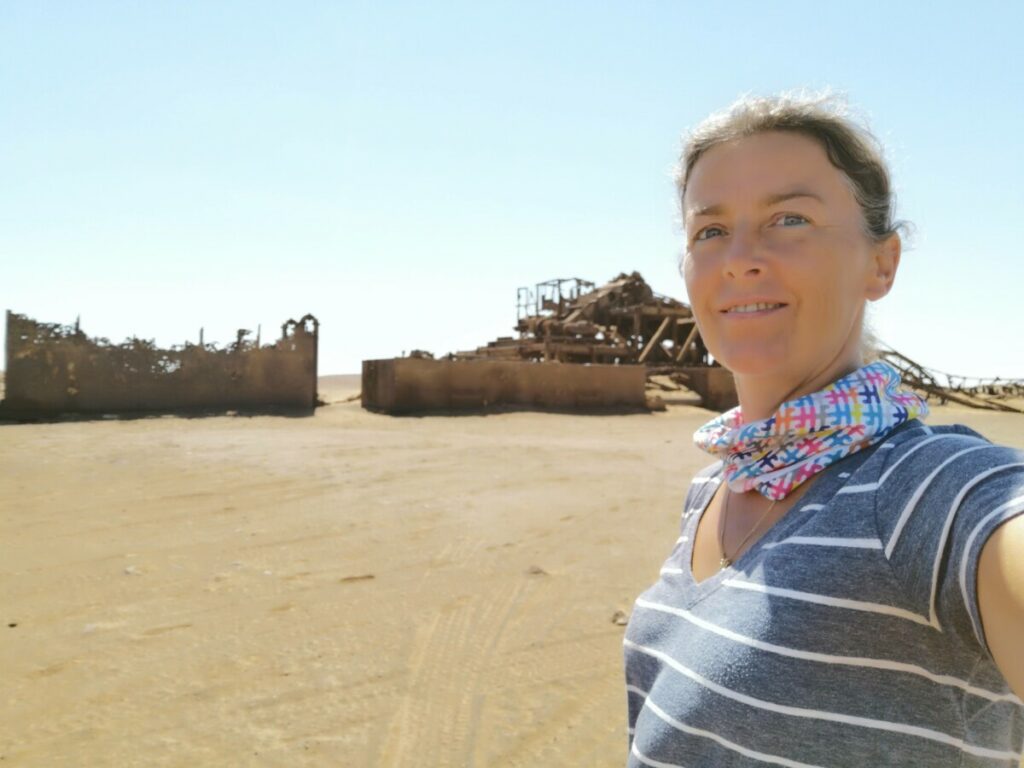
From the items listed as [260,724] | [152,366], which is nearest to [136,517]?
[260,724]

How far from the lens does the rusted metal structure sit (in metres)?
22.4

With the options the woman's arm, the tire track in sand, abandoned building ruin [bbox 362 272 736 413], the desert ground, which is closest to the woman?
the woman's arm

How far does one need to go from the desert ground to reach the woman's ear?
7.06ft

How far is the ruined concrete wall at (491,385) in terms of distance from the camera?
1647 cm

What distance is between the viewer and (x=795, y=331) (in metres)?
1.21

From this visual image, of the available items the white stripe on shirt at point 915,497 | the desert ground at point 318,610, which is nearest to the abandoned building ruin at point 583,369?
the desert ground at point 318,610

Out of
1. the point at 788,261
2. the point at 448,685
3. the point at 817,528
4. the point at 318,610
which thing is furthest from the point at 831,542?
the point at 318,610

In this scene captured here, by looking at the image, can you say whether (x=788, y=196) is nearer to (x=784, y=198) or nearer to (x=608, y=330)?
(x=784, y=198)

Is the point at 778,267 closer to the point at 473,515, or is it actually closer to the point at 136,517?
the point at 473,515

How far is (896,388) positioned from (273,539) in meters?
4.94

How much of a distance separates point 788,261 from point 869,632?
572 millimetres

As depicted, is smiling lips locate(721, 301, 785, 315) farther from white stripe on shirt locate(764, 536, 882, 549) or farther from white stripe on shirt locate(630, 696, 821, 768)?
white stripe on shirt locate(630, 696, 821, 768)

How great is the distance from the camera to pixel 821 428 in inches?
44.1

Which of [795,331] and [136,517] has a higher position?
[795,331]
